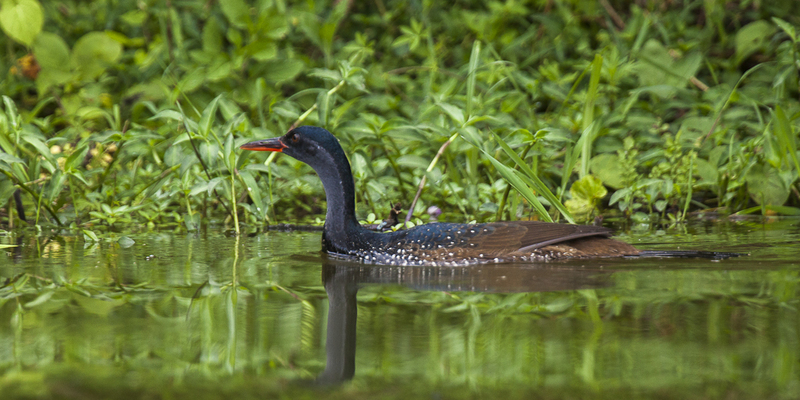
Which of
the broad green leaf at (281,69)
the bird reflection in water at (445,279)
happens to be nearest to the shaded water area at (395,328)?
the bird reflection in water at (445,279)

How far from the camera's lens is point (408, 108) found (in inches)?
→ 308

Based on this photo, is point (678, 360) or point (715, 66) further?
point (715, 66)

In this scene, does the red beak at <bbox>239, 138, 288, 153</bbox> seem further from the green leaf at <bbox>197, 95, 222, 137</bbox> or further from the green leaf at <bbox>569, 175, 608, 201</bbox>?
the green leaf at <bbox>569, 175, 608, 201</bbox>

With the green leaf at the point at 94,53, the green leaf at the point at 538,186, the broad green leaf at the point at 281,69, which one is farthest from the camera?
the green leaf at the point at 94,53

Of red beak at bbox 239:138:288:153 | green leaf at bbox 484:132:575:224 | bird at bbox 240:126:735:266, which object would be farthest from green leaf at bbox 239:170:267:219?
green leaf at bbox 484:132:575:224

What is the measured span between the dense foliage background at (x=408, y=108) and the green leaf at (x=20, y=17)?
0.02m

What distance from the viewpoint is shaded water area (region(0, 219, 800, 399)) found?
2.30 metres

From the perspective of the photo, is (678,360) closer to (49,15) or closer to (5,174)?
(5,174)

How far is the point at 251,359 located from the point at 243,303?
836mm

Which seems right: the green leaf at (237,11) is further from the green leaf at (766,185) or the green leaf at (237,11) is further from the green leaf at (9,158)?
the green leaf at (766,185)

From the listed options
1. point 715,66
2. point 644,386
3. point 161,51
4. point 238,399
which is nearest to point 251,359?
point 238,399

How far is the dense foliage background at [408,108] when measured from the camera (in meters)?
5.64

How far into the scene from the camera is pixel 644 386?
2.25m

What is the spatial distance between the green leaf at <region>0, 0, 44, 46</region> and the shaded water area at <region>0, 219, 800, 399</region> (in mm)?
3627
